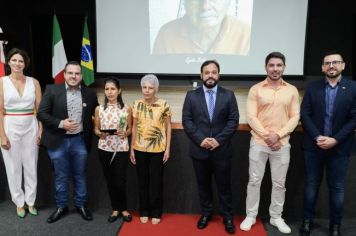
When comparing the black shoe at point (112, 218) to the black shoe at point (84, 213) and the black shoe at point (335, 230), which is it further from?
the black shoe at point (335, 230)

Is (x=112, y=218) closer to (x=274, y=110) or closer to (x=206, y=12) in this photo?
(x=274, y=110)

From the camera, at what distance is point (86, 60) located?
4.26 meters

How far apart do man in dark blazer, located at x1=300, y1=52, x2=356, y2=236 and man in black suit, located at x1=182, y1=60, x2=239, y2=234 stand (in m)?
0.62

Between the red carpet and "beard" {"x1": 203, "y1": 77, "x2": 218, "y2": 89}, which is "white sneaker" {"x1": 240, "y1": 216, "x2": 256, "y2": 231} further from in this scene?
"beard" {"x1": 203, "y1": 77, "x2": 218, "y2": 89}

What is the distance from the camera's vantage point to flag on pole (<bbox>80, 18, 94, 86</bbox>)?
425 centimetres

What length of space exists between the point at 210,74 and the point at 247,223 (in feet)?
4.59

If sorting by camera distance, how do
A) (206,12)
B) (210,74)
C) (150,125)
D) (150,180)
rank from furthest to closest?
(206,12) → (150,180) → (150,125) → (210,74)

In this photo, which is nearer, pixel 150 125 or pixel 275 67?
pixel 275 67

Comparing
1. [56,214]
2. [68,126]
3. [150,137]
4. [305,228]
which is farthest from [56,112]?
[305,228]

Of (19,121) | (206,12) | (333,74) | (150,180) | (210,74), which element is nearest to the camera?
(333,74)

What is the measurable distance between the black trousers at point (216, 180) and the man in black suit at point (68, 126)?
1.03m

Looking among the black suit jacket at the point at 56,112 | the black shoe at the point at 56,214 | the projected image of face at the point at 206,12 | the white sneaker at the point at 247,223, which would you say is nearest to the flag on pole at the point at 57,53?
the black suit jacket at the point at 56,112

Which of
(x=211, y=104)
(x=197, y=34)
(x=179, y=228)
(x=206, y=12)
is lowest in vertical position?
(x=179, y=228)

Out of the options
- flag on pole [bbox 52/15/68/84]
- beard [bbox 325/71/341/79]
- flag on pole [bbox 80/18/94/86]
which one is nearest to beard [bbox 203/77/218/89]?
beard [bbox 325/71/341/79]
